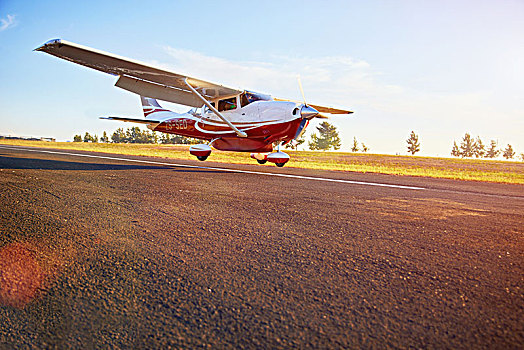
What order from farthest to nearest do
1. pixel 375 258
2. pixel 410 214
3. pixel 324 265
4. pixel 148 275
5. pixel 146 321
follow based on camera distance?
pixel 410 214, pixel 375 258, pixel 324 265, pixel 148 275, pixel 146 321

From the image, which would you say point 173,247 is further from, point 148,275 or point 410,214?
point 410,214

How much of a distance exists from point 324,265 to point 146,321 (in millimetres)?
1240

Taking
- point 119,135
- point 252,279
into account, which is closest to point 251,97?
point 252,279

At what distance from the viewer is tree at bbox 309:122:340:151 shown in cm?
8606

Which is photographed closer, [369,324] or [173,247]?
[369,324]

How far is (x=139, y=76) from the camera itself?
1136 cm

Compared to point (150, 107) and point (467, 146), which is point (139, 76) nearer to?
point (150, 107)

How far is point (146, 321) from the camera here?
4.50 ft

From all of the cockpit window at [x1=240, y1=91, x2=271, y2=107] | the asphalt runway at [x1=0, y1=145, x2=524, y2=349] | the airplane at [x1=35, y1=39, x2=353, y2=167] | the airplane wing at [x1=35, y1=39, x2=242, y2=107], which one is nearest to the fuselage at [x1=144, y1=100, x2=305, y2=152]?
the airplane at [x1=35, y1=39, x2=353, y2=167]

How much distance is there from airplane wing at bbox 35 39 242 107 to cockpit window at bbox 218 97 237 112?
27 cm

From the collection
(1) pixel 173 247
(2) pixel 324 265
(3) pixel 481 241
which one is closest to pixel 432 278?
(2) pixel 324 265

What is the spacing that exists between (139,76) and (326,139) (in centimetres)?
7939

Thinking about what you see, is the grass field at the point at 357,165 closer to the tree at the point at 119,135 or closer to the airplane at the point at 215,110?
the airplane at the point at 215,110

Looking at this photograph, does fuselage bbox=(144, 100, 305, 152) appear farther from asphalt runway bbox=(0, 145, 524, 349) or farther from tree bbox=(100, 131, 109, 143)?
tree bbox=(100, 131, 109, 143)
